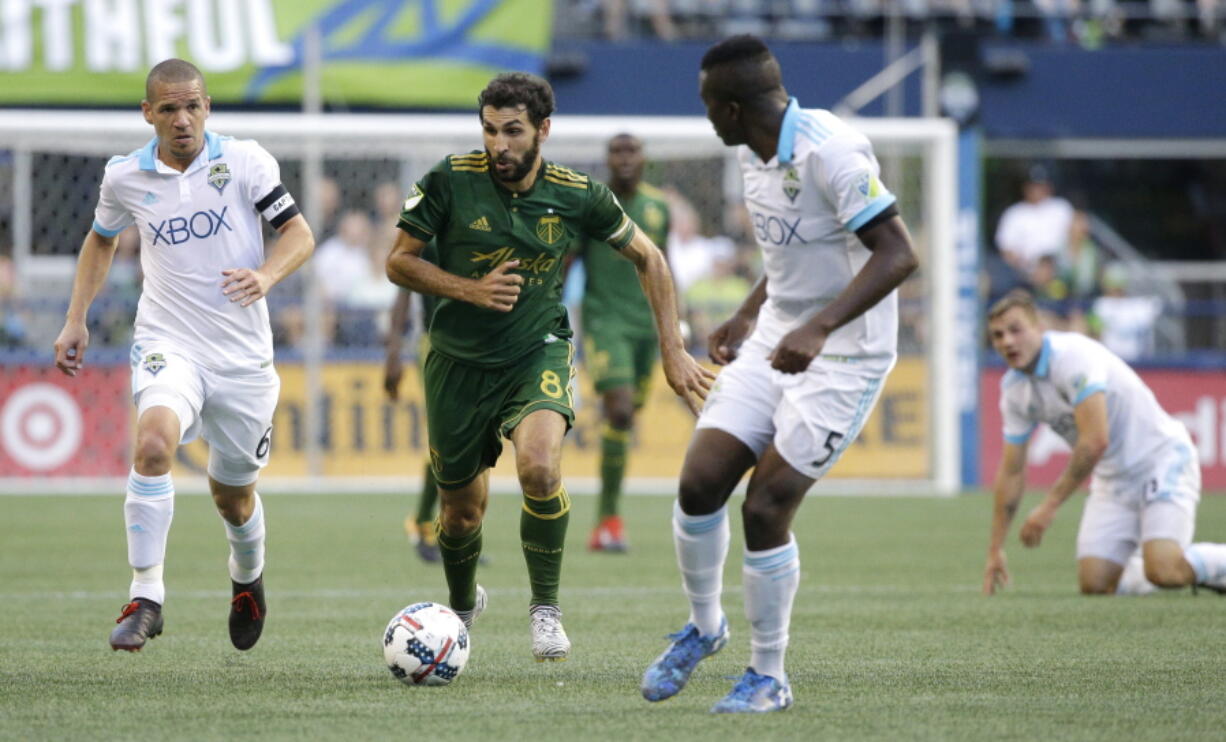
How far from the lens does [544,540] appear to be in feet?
22.6

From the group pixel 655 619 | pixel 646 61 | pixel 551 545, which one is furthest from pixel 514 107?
pixel 646 61

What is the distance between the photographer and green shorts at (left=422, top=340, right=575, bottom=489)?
6852 millimetres

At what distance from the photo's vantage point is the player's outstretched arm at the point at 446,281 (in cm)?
652

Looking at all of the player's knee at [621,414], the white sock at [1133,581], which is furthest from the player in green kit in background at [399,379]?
the white sock at [1133,581]

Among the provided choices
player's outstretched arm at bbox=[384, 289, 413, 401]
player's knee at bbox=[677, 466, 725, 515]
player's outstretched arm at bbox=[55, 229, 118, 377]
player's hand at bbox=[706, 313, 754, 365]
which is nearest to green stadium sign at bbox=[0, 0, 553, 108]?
player's outstretched arm at bbox=[384, 289, 413, 401]

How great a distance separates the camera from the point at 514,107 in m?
6.52

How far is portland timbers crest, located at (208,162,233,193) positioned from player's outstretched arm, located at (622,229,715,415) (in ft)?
5.02

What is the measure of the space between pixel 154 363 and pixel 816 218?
8.48 ft

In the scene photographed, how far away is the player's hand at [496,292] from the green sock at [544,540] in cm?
77

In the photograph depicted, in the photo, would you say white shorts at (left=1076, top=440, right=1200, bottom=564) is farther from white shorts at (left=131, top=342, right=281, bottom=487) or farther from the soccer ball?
white shorts at (left=131, top=342, right=281, bottom=487)

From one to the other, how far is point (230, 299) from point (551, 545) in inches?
59.5

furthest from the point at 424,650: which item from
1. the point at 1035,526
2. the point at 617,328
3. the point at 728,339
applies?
the point at 617,328

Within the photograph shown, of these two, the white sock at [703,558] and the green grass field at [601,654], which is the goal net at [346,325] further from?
the white sock at [703,558]

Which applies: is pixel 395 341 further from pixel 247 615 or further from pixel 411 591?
pixel 247 615
